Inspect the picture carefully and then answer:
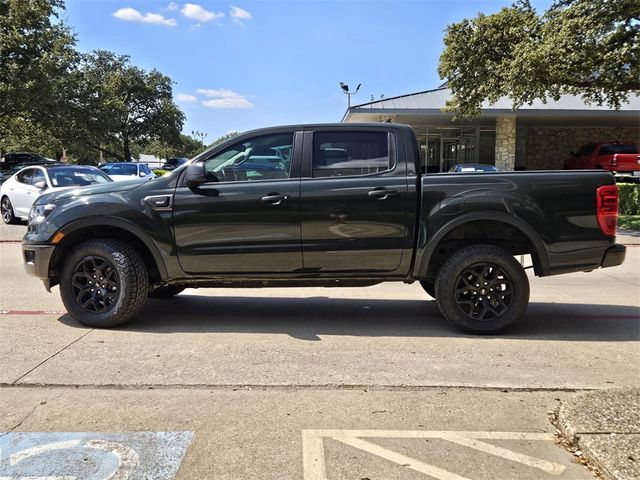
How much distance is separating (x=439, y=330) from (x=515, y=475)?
8.77ft

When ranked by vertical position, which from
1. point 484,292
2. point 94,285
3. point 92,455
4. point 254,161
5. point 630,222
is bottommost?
point 630,222

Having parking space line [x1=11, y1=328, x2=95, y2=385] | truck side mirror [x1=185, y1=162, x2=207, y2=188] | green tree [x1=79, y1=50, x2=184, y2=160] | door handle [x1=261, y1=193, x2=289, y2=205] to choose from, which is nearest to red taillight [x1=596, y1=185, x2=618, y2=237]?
door handle [x1=261, y1=193, x2=289, y2=205]

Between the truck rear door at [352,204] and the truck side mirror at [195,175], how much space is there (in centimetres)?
95

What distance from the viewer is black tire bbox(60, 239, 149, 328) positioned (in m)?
5.29

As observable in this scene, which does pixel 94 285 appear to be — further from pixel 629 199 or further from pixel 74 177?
pixel 629 199

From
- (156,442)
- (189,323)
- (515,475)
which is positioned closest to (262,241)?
(189,323)

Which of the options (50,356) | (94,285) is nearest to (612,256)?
(94,285)

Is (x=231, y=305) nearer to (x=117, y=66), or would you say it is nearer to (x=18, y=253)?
(x=18, y=253)

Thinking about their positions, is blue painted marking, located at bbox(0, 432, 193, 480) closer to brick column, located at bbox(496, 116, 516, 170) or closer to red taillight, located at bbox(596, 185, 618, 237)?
red taillight, located at bbox(596, 185, 618, 237)

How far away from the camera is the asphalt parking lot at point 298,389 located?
3025 mm

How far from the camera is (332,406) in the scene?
3701 mm

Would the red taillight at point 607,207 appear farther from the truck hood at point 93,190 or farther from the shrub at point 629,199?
the shrub at point 629,199

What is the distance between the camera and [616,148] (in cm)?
2511

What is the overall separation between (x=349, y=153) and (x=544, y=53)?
34.1 feet
